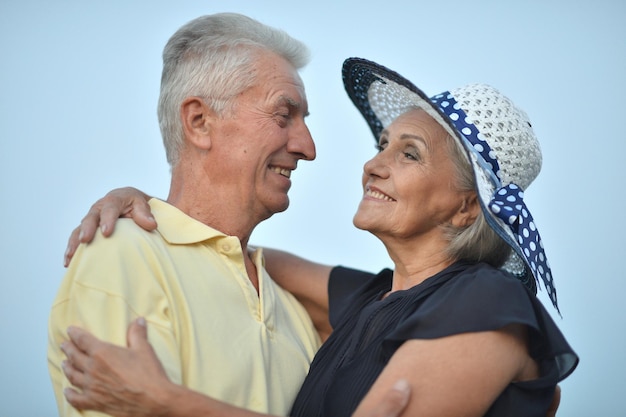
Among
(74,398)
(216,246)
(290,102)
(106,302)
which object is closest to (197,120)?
(290,102)

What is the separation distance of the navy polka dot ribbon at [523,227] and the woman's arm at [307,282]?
952 millimetres

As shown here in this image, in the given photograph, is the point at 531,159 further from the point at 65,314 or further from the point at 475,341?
the point at 65,314

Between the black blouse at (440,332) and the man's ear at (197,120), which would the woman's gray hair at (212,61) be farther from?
the black blouse at (440,332)

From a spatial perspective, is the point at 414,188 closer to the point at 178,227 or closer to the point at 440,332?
the point at 440,332

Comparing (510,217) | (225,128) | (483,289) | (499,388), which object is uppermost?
(225,128)

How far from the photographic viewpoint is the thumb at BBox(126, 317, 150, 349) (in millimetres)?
2559

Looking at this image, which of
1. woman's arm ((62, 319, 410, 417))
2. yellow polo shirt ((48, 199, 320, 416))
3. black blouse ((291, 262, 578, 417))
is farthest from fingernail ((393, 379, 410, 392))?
yellow polo shirt ((48, 199, 320, 416))

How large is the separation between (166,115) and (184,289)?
2.85 feet

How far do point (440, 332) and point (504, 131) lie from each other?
855mm

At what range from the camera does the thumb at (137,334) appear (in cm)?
256

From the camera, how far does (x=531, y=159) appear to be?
126 inches

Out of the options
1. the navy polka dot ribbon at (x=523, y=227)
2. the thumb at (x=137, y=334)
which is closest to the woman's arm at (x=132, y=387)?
the thumb at (x=137, y=334)

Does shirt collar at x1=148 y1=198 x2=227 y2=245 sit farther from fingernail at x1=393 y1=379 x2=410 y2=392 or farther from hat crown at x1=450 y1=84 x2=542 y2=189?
hat crown at x1=450 y1=84 x2=542 y2=189

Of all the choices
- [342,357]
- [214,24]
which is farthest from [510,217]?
[214,24]
